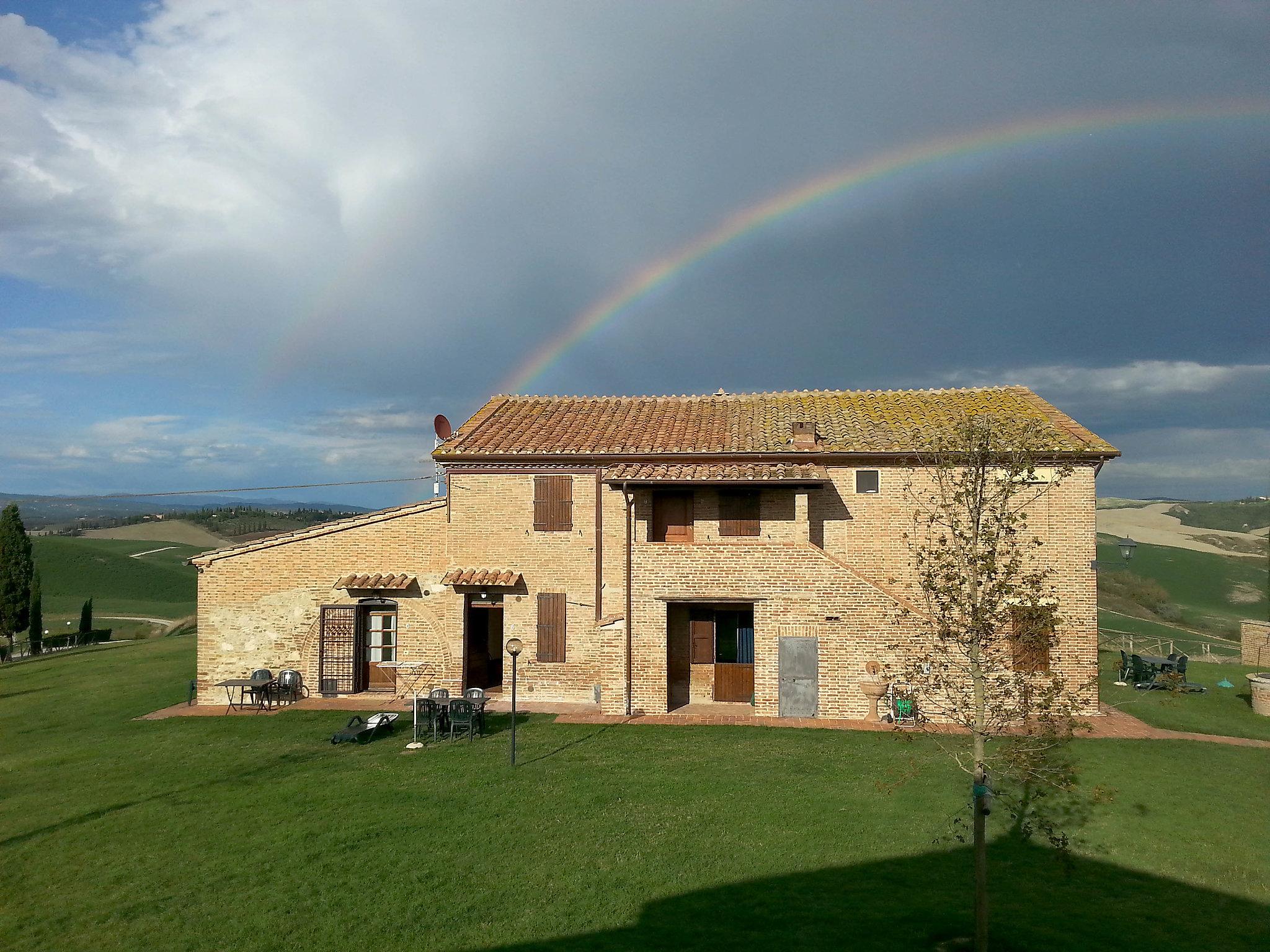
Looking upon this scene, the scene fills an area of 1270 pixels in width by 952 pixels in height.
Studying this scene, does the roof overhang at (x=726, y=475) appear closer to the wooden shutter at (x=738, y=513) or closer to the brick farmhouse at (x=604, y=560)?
the brick farmhouse at (x=604, y=560)

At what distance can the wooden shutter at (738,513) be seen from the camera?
17203mm

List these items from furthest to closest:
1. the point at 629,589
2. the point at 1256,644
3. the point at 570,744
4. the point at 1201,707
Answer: the point at 1256,644, the point at 1201,707, the point at 629,589, the point at 570,744

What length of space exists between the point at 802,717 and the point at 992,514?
938 cm

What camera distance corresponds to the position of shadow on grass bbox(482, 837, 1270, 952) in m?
7.04

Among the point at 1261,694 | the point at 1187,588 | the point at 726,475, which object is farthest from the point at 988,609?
the point at 1187,588

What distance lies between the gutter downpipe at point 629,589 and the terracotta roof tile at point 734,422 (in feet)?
5.46

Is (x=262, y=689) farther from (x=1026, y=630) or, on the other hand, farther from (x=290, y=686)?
(x=1026, y=630)

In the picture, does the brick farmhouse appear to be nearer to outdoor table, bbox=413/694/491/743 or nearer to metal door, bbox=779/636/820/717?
metal door, bbox=779/636/820/717

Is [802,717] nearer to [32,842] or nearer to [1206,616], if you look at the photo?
[32,842]

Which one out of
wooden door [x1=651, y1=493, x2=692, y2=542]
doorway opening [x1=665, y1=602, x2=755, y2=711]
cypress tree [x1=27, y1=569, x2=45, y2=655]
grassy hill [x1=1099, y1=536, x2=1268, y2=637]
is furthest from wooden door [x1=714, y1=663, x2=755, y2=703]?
cypress tree [x1=27, y1=569, x2=45, y2=655]

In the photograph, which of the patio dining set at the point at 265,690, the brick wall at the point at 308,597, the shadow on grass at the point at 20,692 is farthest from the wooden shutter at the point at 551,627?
the shadow on grass at the point at 20,692

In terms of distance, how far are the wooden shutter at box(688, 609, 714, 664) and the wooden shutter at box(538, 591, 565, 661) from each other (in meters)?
3.06

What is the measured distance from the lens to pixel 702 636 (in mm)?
17891

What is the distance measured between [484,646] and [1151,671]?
16.9 meters
